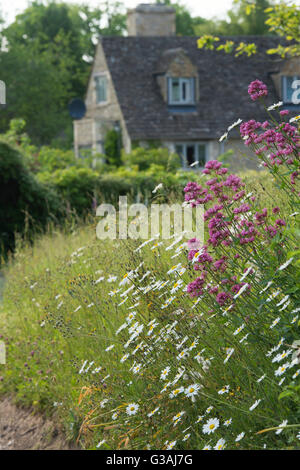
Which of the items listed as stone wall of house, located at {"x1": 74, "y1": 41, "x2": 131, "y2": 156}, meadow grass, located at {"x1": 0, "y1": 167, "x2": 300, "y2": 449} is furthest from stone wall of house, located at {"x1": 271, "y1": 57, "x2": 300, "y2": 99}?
meadow grass, located at {"x1": 0, "y1": 167, "x2": 300, "y2": 449}

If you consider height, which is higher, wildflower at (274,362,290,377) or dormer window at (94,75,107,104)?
dormer window at (94,75,107,104)

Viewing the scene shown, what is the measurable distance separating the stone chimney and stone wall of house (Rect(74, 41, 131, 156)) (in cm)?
295

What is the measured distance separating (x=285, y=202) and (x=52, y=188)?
381 inches

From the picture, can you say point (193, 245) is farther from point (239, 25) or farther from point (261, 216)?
point (239, 25)

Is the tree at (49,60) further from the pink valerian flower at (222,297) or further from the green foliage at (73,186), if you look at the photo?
the pink valerian flower at (222,297)

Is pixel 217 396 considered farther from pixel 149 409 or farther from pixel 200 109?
pixel 200 109

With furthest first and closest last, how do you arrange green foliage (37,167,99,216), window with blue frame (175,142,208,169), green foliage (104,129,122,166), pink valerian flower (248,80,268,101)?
window with blue frame (175,142,208,169) < green foliage (104,129,122,166) < green foliage (37,167,99,216) < pink valerian flower (248,80,268,101)

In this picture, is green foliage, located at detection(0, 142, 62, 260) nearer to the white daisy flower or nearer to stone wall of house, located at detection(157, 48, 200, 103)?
the white daisy flower

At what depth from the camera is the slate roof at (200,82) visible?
29.8 meters

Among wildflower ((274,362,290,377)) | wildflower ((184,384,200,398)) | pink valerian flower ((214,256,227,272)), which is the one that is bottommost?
wildflower ((184,384,200,398))

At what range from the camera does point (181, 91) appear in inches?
1232

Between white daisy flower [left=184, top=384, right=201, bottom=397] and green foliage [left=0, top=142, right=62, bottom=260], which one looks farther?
green foliage [left=0, top=142, right=62, bottom=260]

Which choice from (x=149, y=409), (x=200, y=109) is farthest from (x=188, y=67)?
(x=149, y=409)

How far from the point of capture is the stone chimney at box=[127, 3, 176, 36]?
34.1m
